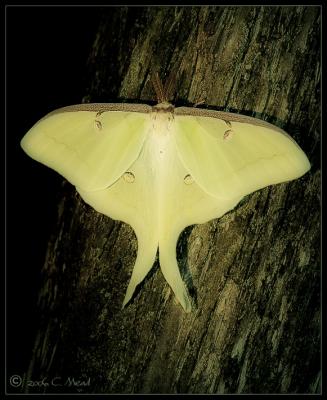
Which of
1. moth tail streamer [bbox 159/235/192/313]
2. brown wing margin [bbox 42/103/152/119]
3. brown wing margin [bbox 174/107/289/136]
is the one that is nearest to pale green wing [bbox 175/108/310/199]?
brown wing margin [bbox 174/107/289/136]

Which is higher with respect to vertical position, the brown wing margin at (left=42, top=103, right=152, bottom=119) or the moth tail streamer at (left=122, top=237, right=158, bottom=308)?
the brown wing margin at (left=42, top=103, right=152, bottom=119)

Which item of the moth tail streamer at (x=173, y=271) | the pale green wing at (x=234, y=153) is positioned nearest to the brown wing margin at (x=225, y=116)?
the pale green wing at (x=234, y=153)

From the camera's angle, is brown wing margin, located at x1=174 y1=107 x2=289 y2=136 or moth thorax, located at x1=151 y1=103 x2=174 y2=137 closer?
brown wing margin, located at x1=174 y1=107 x2=289 y2=136

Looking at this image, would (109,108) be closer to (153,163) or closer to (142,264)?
(153,163)

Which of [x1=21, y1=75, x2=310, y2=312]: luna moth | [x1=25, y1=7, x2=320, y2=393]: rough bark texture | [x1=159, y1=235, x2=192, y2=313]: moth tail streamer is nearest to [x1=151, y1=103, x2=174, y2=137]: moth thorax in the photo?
[x1=21, y1=75, x2=310, y2=312]: luna moth

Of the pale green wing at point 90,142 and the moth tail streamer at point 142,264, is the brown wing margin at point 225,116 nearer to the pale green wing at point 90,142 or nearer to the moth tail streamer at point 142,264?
the pale green wing at point 90,142

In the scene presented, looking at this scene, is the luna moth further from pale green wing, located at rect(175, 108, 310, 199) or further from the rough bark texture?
the rough bark texture

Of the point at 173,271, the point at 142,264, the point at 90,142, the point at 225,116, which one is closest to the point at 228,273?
the point at 173,271

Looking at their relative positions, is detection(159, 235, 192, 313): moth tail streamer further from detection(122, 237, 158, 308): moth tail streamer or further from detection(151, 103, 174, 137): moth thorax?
detection(151, 103, 174, 137): moth thorax
